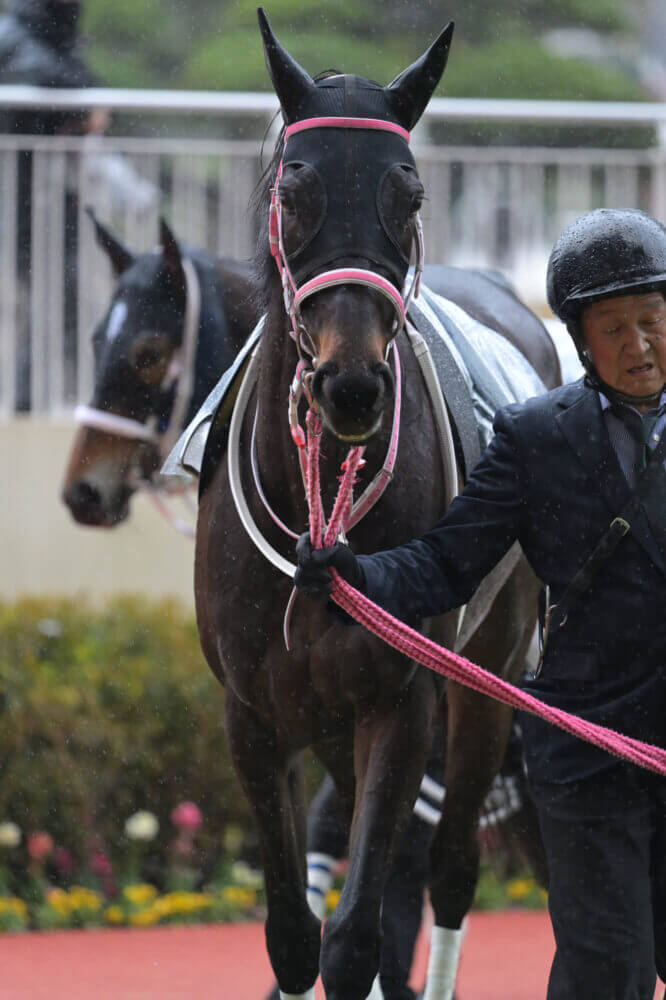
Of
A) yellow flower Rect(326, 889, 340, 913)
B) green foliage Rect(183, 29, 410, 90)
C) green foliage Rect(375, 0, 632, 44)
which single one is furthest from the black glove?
green foliage Rect(375, 0, 632, 44)

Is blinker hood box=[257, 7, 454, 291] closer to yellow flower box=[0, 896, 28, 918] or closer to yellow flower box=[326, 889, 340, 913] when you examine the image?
yellow flower box=[0, 896, 28, 918]

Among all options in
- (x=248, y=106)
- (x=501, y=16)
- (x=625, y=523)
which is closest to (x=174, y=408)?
(x=625, y=523)

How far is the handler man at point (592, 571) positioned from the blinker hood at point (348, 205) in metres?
0.35

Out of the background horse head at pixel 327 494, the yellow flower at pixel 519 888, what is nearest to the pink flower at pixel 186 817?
the yellow flower at pixel 519 888

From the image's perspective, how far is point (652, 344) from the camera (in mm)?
2875

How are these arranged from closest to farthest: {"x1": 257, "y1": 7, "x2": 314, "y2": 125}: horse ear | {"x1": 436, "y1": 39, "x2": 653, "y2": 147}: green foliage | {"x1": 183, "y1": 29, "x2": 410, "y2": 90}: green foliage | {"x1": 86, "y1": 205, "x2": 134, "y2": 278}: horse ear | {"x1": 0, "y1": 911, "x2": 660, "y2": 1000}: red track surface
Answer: {"x1": 257, "y1": 7, "x2": 314, "y2": 125}: horse ear < {"x1": 0, "y1": 911, "x2": 660, "y2": 1000}: red track surface < {"x1": 86, "y1": 205, "x2": 134, "y2": 278}: horse ear < {"x1": 183, "y1": 29, "x2": 410, "y2": 90}: green foliage < {"x1": 436, "y1": 39, "x2": 653, "y2": 147}: green foliage

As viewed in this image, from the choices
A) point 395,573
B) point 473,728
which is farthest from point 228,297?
point 395,573

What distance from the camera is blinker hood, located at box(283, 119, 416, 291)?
2.98 metres

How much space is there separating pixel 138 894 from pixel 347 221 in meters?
3.82

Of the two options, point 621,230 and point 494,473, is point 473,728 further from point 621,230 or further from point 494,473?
point 621,230

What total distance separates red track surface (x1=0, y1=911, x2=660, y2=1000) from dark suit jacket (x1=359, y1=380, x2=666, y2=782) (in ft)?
8.50

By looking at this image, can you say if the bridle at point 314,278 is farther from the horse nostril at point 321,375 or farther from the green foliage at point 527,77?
the green foliage at point 527,77

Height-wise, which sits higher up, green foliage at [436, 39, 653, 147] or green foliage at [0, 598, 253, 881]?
green foliage at [436, 39, 653, 147]

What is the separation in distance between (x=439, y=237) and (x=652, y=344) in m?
5.72
